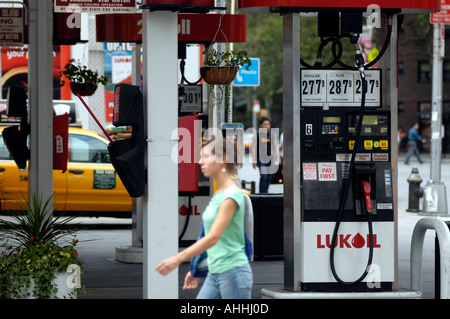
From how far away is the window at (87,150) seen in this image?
16406mm

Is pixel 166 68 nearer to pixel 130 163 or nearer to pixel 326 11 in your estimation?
pixel 130 163

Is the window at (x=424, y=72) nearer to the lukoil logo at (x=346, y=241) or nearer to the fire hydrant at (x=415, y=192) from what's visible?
the fire hydrant at (x=415, y=192)

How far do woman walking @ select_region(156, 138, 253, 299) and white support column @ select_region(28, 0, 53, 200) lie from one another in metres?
3.84

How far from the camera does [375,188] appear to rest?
8.55 m

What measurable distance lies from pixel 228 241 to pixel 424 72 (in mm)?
61398

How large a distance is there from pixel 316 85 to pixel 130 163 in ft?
7.65

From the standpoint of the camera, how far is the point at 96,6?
9891 mm

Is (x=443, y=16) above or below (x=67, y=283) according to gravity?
above

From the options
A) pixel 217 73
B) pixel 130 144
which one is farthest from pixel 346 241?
pixel 217 73

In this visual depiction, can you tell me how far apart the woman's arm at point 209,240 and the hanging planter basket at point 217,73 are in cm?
628

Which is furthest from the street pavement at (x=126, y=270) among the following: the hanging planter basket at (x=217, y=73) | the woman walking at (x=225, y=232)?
the woman walking at (x=225, y=232)

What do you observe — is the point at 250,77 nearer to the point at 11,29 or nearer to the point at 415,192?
the point at 415,192

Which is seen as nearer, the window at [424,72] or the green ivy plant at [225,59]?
the green ivy plant at [225,59]

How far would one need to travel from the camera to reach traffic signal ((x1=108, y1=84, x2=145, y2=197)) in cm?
706
